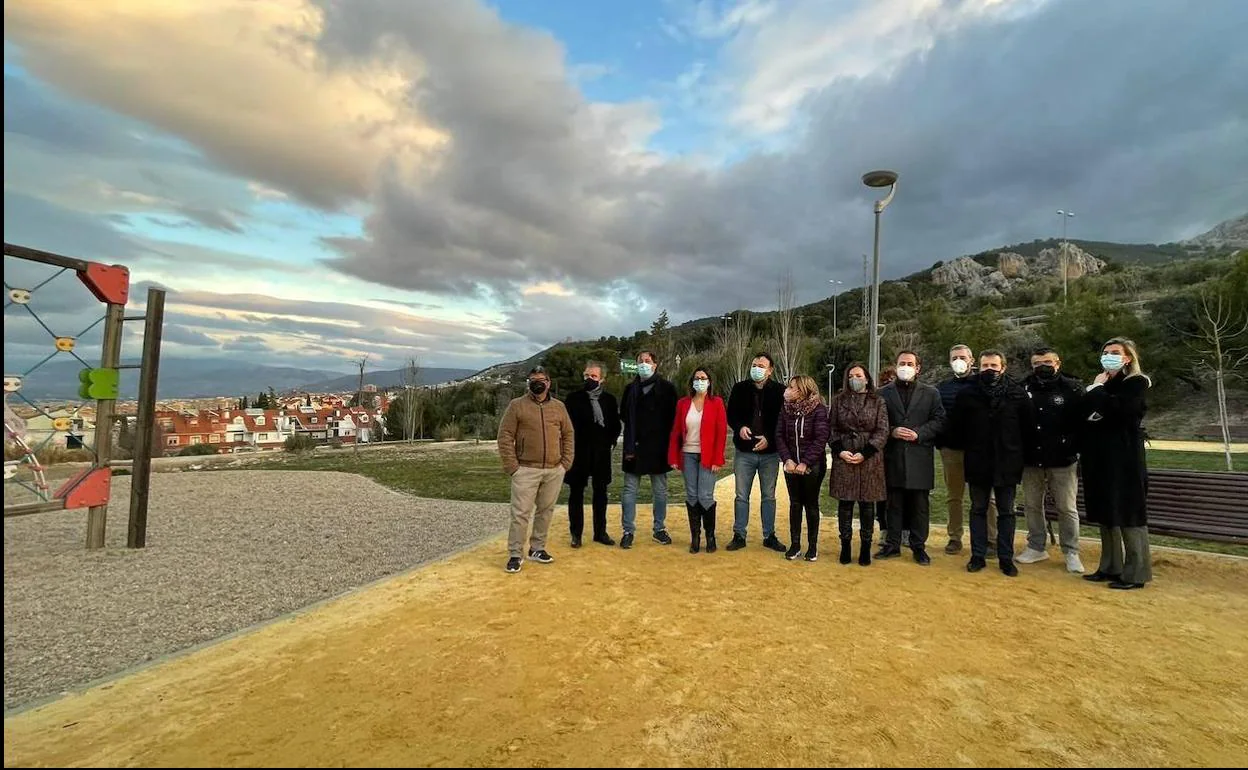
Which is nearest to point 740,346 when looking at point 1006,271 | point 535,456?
point 535,456

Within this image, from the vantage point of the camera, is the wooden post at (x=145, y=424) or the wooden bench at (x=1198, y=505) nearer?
the wooden bench at (x=1198, y=505)

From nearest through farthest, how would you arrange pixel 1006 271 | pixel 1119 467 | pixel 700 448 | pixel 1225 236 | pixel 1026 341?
pixel 1119 467 < pixel 700 448 < pixel 1026 341 < pixel 1006 271 < pixel 1225 236

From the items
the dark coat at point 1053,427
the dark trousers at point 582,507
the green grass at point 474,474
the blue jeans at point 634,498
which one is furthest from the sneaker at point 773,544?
the green grass at point 474,474

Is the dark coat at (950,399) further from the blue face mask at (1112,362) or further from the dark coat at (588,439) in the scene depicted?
the dark coat at (588,439)

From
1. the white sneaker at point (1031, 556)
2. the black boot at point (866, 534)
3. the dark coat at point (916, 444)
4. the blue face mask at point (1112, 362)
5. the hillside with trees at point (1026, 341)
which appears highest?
the hillside with trees at point (1026, 341)

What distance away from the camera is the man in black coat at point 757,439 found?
5867 mm

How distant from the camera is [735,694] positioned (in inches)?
119

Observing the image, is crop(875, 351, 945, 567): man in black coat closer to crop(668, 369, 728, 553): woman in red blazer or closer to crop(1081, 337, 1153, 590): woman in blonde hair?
crop(1081, 337, 1153, 590): woman in blonde hair

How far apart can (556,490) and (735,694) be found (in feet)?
9.65

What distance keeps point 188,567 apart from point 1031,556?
8.17 m

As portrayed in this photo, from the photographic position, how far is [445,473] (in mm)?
14758

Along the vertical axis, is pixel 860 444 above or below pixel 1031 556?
above

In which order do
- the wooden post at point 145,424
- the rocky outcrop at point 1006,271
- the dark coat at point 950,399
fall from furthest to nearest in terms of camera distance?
the rocky outcrop at point 1006,271 < the wooden post at point 145,424 < the dark coat at point 950,399

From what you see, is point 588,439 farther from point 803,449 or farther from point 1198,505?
point 1198,505
